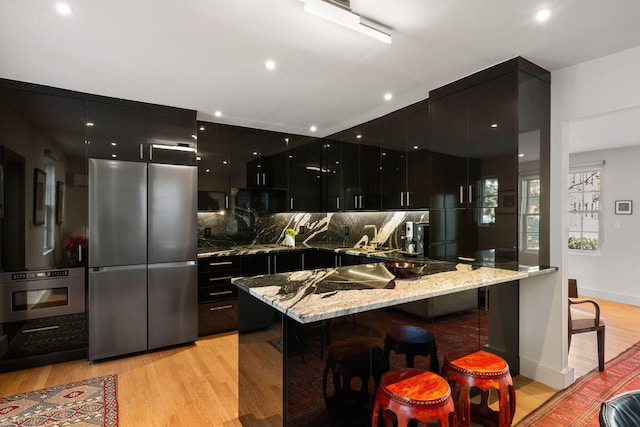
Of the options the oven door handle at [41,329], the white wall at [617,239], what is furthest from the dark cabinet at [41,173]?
the white wall at [617,239]

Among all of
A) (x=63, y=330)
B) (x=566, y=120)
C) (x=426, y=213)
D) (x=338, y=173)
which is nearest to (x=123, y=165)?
(x=63, y=330)

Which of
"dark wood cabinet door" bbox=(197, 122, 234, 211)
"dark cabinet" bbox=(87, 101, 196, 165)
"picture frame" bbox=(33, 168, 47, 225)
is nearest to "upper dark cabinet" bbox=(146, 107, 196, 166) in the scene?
"dark cabinet" bbox=(87, 101, 196, 165)

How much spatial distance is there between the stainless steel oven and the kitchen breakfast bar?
214 cm

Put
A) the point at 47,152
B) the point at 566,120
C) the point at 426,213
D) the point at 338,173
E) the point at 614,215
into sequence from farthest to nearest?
the point at 614,215, the point at 338,173, the point at 426,213, the point at 47,152, the point at 566,120

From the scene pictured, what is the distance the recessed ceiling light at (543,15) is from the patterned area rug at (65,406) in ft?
12.6

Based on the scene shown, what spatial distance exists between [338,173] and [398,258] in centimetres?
179

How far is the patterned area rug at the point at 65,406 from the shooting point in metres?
2.28

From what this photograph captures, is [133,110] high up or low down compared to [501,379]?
up

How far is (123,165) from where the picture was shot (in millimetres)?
3383

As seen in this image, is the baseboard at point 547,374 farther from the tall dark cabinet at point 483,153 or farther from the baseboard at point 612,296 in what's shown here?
the baseboard at point 612,296

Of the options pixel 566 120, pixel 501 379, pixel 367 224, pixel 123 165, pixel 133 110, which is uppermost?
pixel 133 110

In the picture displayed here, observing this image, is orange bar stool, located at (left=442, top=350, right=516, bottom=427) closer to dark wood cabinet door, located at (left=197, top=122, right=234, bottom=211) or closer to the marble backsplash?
the marble backsplash

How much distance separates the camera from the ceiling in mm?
1955

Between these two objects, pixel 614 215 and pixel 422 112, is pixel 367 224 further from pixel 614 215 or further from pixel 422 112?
pixel 614 215
